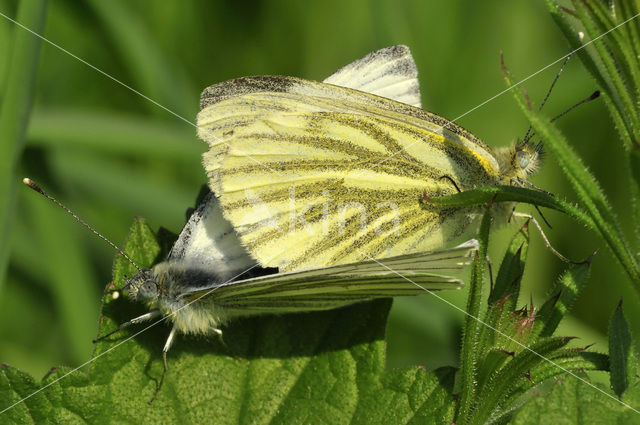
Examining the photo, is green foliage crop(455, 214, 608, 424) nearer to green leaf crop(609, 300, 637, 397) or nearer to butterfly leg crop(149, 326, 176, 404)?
green leaf crop(609, 300, 637, 397)

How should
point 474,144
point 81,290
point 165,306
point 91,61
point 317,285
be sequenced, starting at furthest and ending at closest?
point 91,61
point 81,290
point 474,144
point 165,306
point 317,285

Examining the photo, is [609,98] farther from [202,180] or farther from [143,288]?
[202,180]

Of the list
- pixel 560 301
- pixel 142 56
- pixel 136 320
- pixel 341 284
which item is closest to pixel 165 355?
pixel 136 320

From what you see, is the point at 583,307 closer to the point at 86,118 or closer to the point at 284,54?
the point at 284,54

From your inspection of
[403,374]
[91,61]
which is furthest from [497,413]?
[91,61]

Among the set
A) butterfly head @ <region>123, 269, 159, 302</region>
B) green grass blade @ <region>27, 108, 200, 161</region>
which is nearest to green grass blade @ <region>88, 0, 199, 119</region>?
green grass blade @ <region>27, 108, 200, 161</region>

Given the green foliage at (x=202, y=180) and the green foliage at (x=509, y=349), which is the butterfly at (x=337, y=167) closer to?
the green foliage at (x=202, y=180)

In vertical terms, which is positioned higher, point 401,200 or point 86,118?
point 86,118

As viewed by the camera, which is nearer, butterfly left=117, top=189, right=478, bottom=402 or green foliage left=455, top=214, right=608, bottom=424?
green foliage left=455, top=214, right=608, bottom=424
